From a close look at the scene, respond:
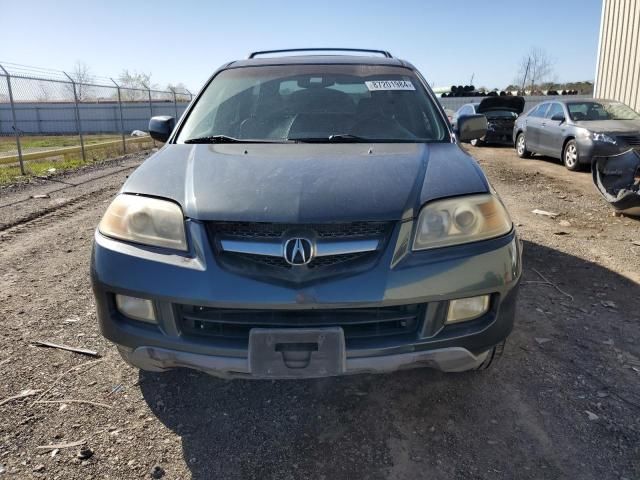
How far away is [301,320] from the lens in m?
1.94

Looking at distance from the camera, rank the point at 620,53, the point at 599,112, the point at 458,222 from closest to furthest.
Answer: the point at 458,222 → the point at 599,112 → the point at 620,53

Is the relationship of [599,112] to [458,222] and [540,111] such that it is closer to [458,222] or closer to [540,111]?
[540,111]

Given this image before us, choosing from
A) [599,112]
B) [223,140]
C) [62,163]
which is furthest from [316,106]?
[62,163]

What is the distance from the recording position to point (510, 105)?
604 inches

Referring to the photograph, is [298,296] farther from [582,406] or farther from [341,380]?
[582,406]

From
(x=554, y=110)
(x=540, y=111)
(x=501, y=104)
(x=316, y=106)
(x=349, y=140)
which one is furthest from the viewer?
(x=501, y=104)

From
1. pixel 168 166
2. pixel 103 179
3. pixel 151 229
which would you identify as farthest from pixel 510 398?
pixel 103 179

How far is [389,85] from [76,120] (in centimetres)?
1953

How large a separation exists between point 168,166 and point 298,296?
1.09m

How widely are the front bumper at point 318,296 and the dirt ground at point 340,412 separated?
383mm

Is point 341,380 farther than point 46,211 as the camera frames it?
No

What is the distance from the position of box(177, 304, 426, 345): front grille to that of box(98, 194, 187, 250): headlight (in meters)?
0.30

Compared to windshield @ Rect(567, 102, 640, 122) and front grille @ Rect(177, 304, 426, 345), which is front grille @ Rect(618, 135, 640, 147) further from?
front grille @ Rect(177, 304, 426, 345)

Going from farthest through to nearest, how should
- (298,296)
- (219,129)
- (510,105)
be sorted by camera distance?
1. (510,105)
2. (219,129)
3. (298,296)
